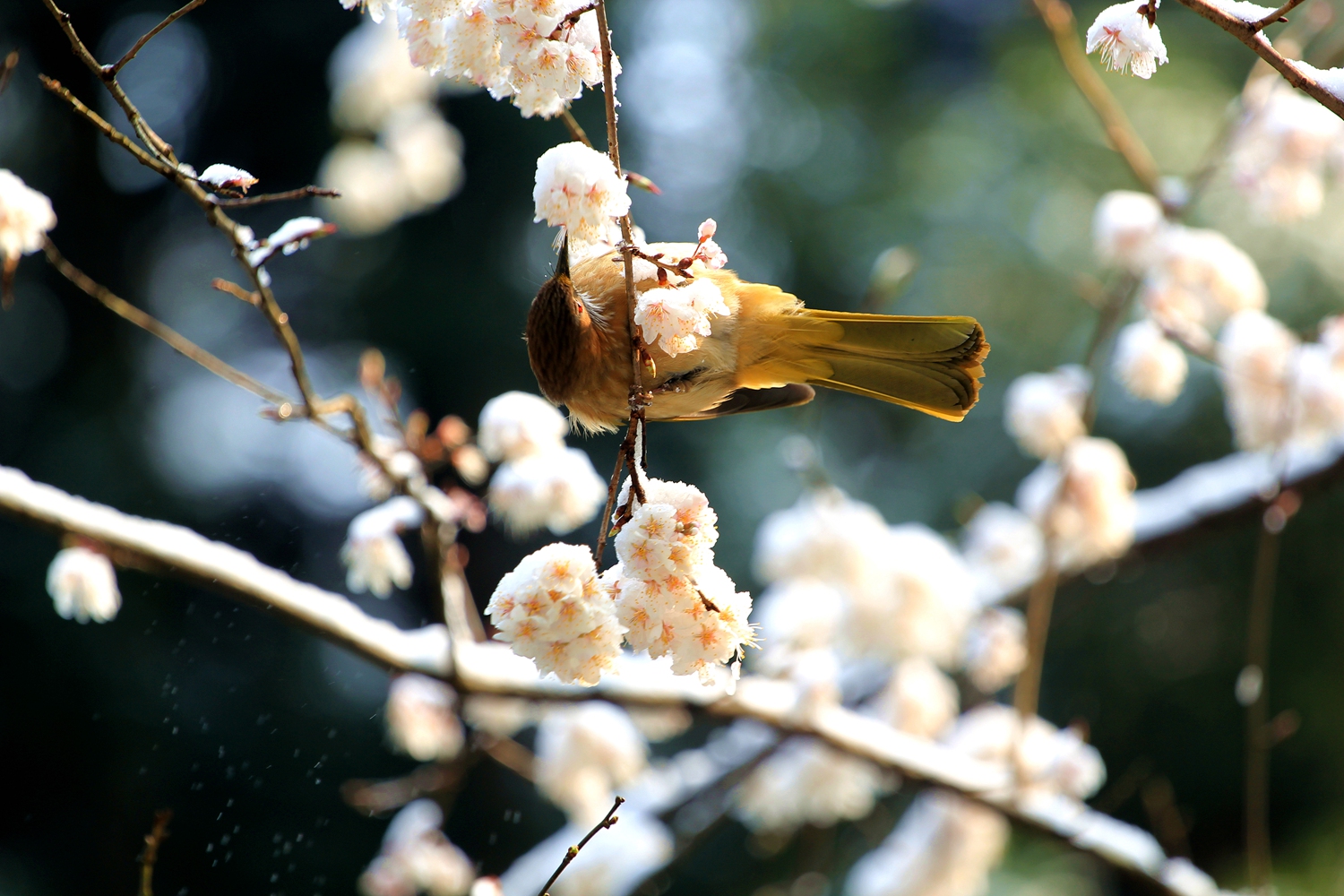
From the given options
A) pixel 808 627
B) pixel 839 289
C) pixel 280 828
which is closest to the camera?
pixel 808 627

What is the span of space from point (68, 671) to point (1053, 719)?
3.58m

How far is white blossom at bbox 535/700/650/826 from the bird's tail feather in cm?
107

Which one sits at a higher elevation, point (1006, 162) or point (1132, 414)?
point (1006, 162)

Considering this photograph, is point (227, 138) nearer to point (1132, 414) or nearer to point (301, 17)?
point (301, 17)

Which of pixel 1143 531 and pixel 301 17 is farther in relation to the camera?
pixel 301 17

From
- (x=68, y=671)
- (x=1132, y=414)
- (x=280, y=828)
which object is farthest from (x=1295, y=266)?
(x=68, y=671)

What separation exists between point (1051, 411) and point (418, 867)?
5.21 ft

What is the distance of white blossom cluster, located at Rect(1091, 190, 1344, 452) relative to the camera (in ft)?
6.31

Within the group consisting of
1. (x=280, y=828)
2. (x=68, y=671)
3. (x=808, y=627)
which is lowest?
(x=280, y=828)

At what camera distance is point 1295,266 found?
12.7 feet

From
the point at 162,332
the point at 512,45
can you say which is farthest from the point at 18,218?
the point at 512,45

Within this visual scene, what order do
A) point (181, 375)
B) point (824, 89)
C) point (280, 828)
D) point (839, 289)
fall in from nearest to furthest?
point (280, 828), point (181, 375), point (839, 289), point (824, 89)

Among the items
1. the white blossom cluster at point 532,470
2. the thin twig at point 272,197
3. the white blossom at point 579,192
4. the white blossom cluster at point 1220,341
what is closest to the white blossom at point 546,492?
the white blossom cluster at point 532,470

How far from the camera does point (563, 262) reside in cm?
99
